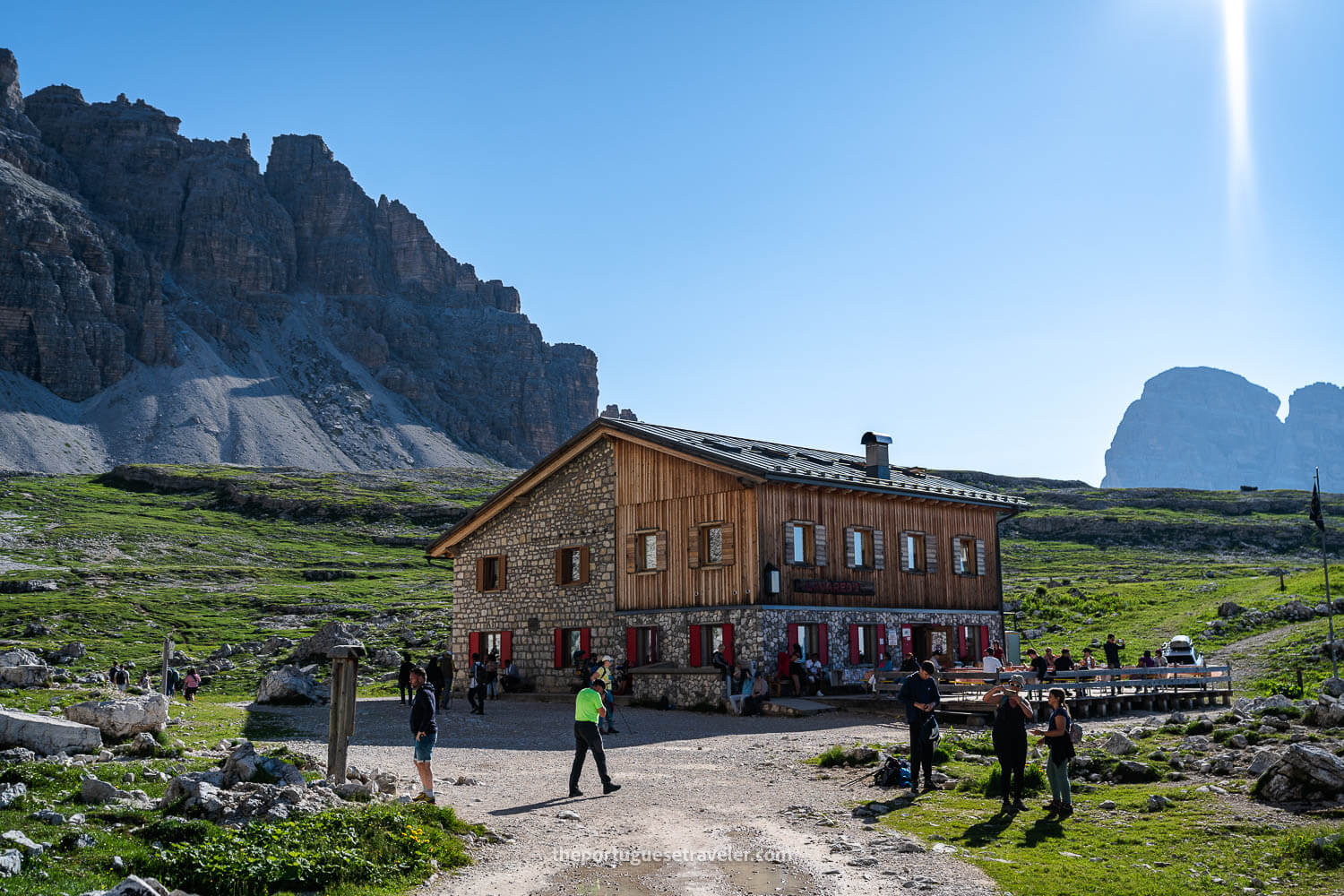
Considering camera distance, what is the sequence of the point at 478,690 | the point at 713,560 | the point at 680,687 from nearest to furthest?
the point at 478,690, the point at 680,687, the point at 713,560

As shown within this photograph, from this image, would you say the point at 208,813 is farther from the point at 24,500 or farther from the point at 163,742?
the point at 24,500

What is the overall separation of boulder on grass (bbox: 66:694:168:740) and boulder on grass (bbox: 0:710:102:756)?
125cm

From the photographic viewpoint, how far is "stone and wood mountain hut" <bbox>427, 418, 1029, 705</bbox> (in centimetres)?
3256

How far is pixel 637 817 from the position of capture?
14.7 m

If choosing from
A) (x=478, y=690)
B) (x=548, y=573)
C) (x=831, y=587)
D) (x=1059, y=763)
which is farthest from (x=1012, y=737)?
(x=548, y=573)

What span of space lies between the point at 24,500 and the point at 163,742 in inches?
4643

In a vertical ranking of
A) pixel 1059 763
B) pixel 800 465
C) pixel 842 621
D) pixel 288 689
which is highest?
pixel 800 465

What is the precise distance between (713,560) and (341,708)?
754 inches

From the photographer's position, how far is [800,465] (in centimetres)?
3525

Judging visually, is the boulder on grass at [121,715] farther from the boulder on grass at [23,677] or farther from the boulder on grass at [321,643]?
the boulder on grass at [321,643]

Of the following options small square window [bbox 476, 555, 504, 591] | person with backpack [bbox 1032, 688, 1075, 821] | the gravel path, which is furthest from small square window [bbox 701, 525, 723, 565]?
person with backpack [bbox 1032, 688, 1075, 821]

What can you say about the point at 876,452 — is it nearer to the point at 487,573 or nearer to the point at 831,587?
the point at 831,587

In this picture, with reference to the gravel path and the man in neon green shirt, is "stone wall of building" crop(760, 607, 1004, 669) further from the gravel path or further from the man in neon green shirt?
the man in neon green shirt

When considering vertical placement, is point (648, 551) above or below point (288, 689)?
above
